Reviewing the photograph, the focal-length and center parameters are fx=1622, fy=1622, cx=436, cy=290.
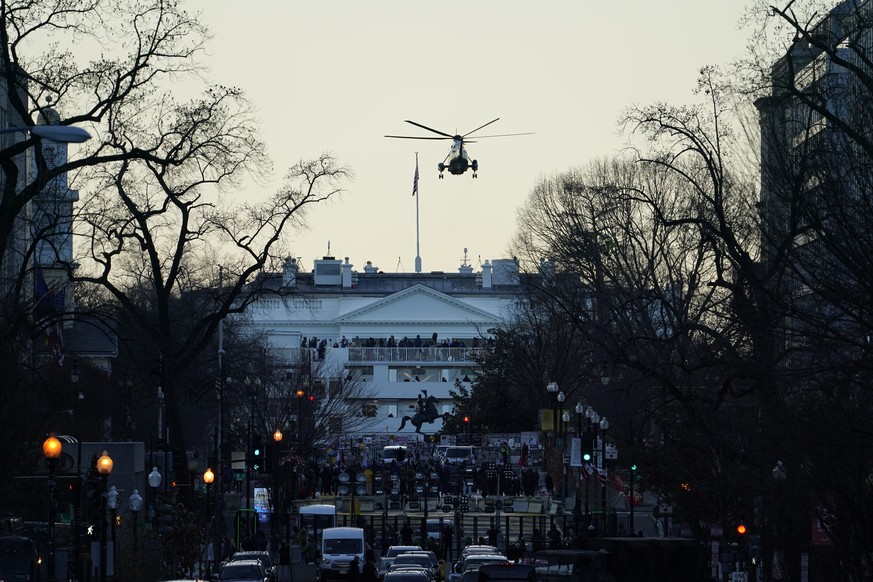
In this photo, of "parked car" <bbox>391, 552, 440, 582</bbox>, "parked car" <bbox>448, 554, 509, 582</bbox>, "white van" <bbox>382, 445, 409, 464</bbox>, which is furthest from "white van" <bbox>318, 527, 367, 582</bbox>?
"white van" <bbox>382, 445, 409, 464</bbox>

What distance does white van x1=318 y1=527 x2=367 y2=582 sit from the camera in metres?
45.5

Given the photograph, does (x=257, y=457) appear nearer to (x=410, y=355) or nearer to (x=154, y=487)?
(x=154, y=487)

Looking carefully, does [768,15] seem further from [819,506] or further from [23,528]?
[23,528]

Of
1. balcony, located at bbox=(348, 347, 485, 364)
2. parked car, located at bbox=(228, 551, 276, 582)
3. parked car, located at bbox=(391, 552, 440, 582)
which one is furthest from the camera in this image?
balcony, located at bbox=(348, 347, 485, 364)

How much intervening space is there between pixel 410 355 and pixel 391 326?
56.2ft

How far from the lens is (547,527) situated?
5909cm

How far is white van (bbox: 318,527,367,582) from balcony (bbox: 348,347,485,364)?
92.0 metres

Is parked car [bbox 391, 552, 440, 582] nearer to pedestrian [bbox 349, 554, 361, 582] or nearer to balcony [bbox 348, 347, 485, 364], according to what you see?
pedestrian [bbox 349, 554, 361, 582]

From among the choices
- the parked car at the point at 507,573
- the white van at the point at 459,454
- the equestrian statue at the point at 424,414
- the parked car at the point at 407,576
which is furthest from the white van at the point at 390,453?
the parked car at the point at 507,573

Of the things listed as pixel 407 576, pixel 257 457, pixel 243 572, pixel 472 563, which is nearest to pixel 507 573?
pixel 407 576

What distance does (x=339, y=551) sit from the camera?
46.3 meters

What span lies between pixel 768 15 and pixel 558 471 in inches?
1679

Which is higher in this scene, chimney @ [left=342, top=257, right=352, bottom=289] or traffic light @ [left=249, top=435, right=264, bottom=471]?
chimney @ [left=342, top=257, right=352, bottom=289]

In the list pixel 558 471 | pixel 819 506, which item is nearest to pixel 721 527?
pixel 819 506
